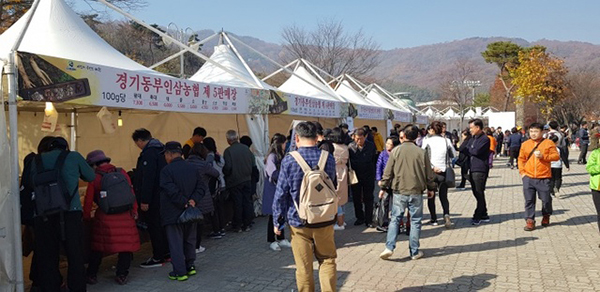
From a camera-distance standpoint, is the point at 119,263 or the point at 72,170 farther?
the point at 119,263

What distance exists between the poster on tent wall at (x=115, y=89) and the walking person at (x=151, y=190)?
583 mm

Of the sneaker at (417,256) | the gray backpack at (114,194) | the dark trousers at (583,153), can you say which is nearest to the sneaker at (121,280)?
the gray backpack at (114,194)

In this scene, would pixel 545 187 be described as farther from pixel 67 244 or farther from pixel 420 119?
pixel 420 119

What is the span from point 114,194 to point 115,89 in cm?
141

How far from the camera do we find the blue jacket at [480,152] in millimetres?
7518

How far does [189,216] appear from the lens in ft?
16.7

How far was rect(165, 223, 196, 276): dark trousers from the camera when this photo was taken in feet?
16.8

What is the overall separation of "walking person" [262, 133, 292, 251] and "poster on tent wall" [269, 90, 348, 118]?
2.68 m

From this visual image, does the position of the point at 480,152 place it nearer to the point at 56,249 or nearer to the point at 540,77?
the point at 56,249

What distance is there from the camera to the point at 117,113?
8.35 m

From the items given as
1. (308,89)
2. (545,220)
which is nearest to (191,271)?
(545,220)

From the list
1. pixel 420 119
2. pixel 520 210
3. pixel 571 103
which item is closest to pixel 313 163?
pixel 520 210

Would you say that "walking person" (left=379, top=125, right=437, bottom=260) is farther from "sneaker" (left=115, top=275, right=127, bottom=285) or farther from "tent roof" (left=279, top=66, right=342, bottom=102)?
"tent roof" (left=279, top=66, right=342, bottom=102)

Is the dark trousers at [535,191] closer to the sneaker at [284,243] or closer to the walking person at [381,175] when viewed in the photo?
the walking person at [381,175]
